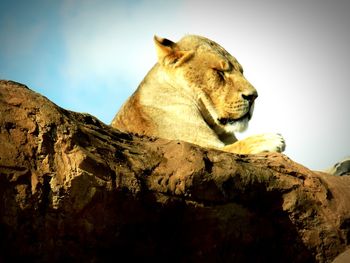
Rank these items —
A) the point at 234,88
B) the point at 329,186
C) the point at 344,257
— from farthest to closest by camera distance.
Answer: the point at 234,88
the point at 329,186
the point at 344,257

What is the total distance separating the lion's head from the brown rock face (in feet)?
7.11

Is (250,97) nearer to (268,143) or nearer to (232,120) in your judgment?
(232,120)

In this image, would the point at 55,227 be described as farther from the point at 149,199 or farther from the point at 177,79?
the point at 177,79

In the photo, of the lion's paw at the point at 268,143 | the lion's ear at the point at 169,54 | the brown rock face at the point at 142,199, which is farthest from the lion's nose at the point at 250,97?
the brown rock face at the point at 142,199

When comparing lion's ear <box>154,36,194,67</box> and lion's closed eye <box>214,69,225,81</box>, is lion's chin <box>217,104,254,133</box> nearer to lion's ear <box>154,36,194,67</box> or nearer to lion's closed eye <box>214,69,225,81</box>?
lion's closed eye <box>214,69,225,81</box>

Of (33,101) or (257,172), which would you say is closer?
(33,101)

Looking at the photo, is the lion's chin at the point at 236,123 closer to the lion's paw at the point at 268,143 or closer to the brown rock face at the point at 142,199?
the lion's paw at the point at 268,143

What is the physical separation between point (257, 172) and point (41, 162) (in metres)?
1.60

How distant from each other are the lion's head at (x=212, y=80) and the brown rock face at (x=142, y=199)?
7.11 feet

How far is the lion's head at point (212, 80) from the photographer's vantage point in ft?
20.7

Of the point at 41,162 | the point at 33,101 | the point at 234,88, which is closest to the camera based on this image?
the point at 41,162

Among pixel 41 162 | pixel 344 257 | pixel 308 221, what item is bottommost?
pixel 344 257

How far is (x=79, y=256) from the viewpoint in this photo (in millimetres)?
2865

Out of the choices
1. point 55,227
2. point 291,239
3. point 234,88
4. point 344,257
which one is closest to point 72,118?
point 55,227
